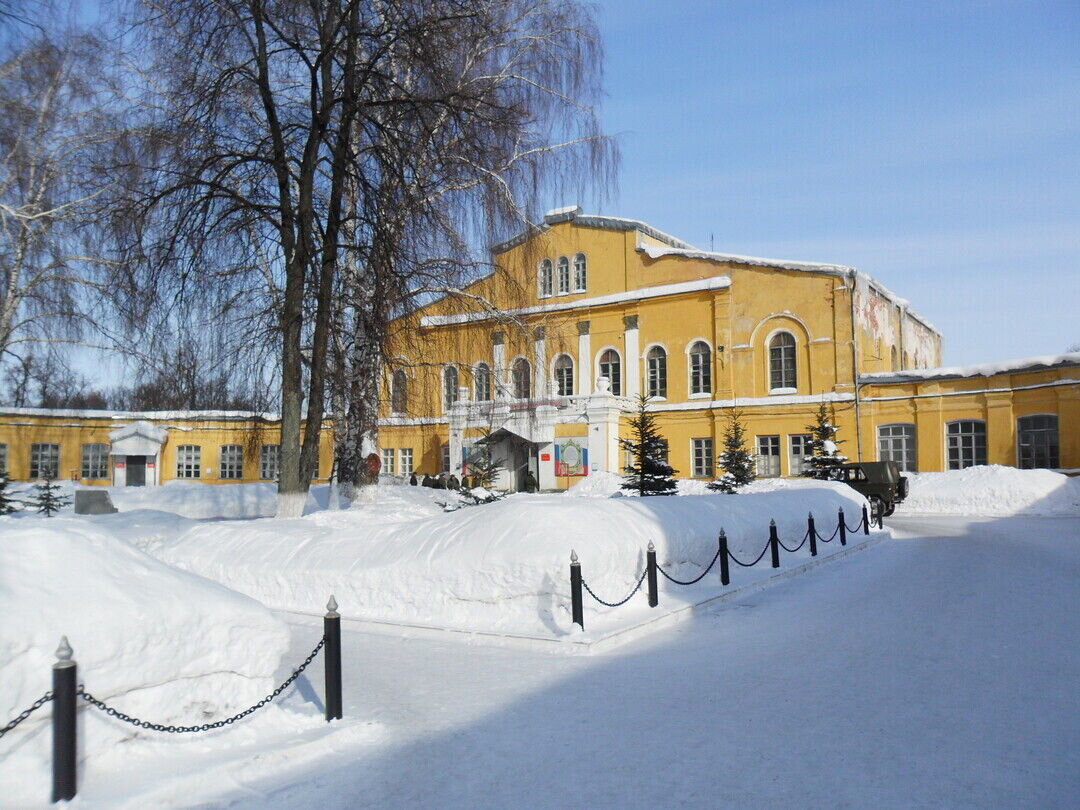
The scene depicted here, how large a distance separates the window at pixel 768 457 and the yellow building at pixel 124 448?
67.3ft

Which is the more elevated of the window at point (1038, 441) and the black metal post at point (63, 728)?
the window at point (1038, 441)

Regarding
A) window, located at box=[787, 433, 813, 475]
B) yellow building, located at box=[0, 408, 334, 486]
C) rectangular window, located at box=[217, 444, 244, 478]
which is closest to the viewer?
window, located at box=[787, 433, 813, 475]

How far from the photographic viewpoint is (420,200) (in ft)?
47.5

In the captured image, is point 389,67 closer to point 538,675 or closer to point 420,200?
point 420,200

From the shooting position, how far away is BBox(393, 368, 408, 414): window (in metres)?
16.8

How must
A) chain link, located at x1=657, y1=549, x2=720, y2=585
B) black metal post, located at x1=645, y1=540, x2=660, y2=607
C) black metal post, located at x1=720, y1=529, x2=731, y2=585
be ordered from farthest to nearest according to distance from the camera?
black metal post, located at x1=720, y1=529, x2=731, y2=585 < chain link, located at x1=657, y1=549, x2=720, y2=585 < black metal post, located at x1=645, y1=540, x2=660, y2=607

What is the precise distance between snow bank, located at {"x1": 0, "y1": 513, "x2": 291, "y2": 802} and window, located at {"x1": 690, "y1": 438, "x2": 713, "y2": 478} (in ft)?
117

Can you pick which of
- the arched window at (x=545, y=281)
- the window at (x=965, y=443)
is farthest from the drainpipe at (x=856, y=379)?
the arched window at (x=545, y=281)

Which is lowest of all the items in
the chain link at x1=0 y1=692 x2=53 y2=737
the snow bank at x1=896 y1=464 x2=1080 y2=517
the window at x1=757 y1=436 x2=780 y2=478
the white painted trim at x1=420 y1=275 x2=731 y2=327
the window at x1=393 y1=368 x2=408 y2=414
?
the snow bank at x1=896 y1=464 x2=1080 y2=517

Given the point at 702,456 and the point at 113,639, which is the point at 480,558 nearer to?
the point at 113,639

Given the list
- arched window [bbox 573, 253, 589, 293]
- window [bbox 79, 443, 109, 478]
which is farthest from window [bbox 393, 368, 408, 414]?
window [bbox 79, 443, 109, 478]

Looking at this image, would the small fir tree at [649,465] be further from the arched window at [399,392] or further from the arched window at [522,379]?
the arched window at [399,392]

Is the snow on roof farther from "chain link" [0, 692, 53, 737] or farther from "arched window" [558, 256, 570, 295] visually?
"chain link" [0, 692, 53, 737]

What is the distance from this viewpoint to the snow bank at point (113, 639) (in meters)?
5.03
